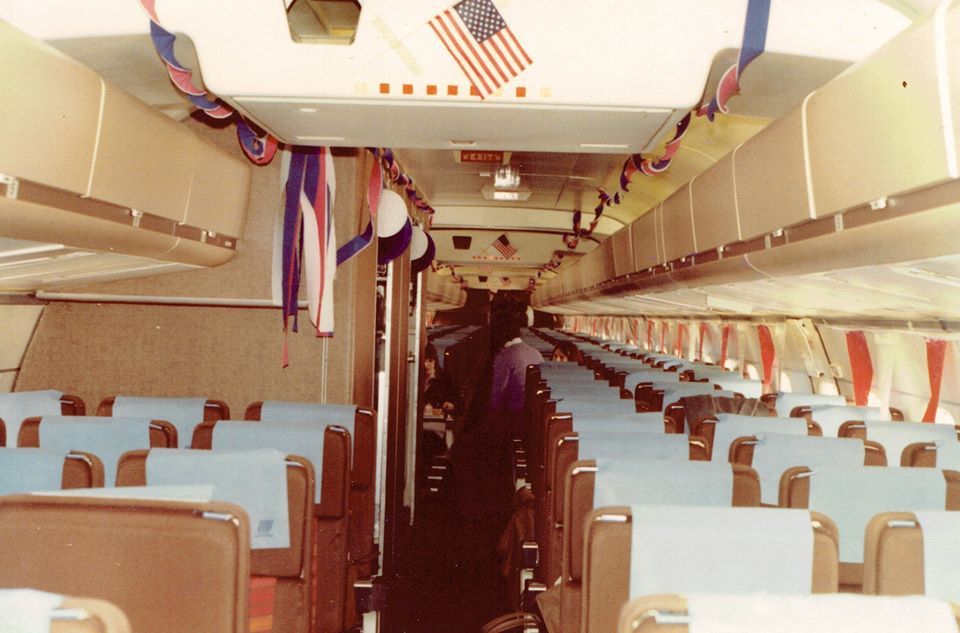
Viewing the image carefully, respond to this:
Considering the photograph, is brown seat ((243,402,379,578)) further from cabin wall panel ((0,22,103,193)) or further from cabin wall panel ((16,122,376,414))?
cabin wall panel ((0,22,103,193))

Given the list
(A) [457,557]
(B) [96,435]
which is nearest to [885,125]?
(B) [96,435]

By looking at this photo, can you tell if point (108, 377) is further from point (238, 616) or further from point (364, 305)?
point (238, 616)

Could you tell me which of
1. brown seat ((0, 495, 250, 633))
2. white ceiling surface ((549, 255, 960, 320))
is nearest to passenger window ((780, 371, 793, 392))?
white ceiling surface ((549, 255, 960, 320))

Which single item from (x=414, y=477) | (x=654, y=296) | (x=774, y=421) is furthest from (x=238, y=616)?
(x=654, y=296)

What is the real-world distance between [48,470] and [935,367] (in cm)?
730

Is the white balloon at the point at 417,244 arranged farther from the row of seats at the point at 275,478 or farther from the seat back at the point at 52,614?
the seat back at the point at 52,614

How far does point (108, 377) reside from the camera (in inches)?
228

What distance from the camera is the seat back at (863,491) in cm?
321

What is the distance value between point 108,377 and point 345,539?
3.05 metres

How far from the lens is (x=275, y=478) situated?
2.86m

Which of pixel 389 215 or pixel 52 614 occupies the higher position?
pixel 389 215

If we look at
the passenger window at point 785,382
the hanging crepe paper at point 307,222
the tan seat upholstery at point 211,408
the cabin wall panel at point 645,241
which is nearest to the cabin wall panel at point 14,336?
the tan seat upholstery at point 211,408

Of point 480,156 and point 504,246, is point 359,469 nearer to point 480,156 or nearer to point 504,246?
point 480,156

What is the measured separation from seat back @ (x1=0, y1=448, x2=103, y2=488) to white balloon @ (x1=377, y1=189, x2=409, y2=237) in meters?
3.80
